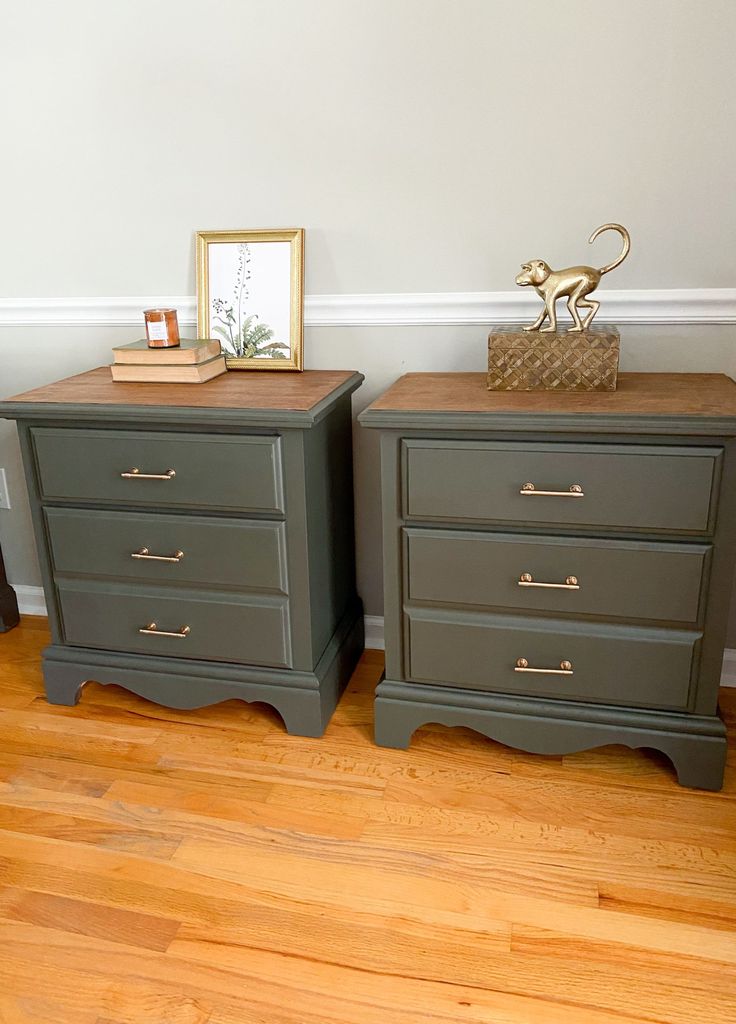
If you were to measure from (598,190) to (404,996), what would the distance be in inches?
61.0


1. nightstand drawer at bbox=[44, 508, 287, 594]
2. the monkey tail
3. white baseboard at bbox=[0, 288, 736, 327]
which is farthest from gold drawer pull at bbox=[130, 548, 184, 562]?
the monkey tail

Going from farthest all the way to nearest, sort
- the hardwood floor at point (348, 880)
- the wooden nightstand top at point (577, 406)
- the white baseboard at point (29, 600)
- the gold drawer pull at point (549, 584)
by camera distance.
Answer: the white baseboard at point (29, 600), the gold drawer pull at point (549, 584), the wooden nightstand top at point (577, 406), the hardwood floor at point (348, 880)

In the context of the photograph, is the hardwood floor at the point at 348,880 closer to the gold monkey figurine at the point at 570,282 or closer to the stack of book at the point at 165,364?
the stack of book at the point at 165,364

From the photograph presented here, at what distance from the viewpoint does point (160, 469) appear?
1712 millimetres

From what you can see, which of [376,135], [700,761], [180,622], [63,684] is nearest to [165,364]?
[180,622]

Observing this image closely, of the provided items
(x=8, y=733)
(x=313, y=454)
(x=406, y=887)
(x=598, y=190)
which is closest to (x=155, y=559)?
(x=313, y=454)

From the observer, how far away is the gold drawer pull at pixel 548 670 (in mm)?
1628

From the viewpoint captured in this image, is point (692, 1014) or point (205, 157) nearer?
point (692, 1014)

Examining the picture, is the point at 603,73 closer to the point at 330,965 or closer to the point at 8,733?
the point at 330,965

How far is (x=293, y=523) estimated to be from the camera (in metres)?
1.69

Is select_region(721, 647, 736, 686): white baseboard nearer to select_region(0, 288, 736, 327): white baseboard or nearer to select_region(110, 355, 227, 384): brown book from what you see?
select_region(0, 288, 736, 327): white baseboard

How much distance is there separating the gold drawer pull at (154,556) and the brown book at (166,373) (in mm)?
384

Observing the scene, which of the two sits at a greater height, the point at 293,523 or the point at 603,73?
the point at 603,73

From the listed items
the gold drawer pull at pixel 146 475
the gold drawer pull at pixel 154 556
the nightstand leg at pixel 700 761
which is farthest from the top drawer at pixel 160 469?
the nightstand leg at pixel 700 761
